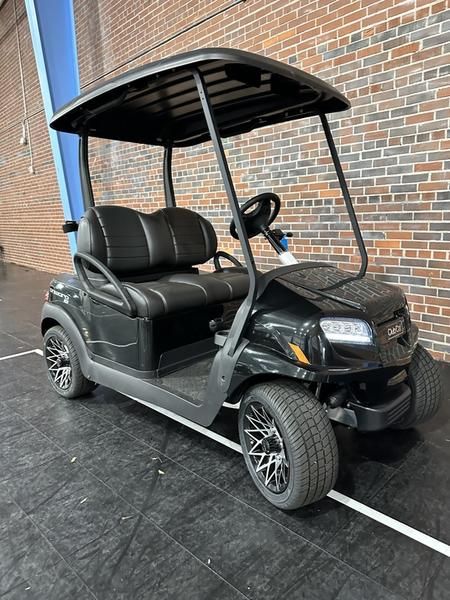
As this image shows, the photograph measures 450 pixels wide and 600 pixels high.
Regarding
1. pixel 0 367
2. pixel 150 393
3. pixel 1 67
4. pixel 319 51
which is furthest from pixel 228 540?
pixel 1 67

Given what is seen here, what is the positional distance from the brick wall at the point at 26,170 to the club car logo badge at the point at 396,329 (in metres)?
7.08

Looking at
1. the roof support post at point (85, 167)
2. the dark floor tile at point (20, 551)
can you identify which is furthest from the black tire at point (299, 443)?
the roof support post at point (85, 167)

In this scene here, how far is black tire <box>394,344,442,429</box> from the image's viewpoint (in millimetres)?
1979

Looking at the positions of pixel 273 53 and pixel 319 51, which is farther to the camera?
pixel 273 53

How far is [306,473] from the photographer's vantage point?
1.53 metres

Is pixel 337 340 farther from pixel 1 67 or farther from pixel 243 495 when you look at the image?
pixel 1 67

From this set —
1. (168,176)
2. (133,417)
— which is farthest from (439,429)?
(168,176)

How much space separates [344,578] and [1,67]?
10.9 metres

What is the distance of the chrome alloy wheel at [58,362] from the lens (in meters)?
2.76

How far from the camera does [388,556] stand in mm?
1443

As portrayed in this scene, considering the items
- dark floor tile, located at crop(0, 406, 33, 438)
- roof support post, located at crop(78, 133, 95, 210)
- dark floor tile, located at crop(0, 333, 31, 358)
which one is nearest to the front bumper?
dark floor tile, located at crop(0, 406, 33, 438)

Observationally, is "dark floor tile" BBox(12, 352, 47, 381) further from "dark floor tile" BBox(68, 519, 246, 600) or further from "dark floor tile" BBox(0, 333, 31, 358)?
"dark floor tile" BBox(68, 519, 246, 600)

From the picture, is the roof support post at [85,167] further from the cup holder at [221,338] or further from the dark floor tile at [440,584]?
the dark floor tile at [440,584]

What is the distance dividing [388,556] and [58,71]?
6.64 metres
